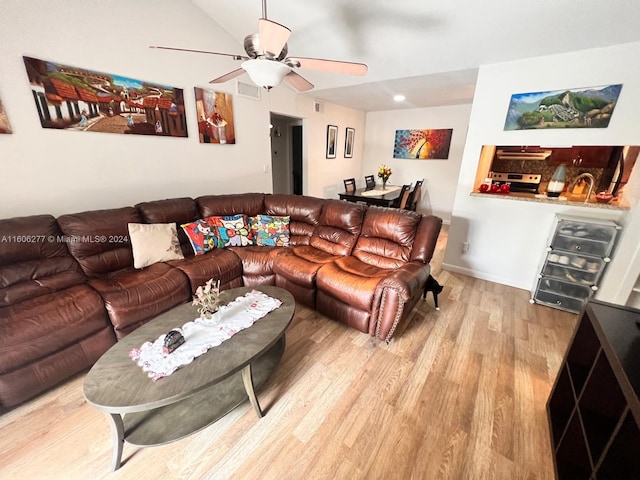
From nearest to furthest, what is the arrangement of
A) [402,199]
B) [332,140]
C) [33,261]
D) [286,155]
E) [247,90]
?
[33,261]
[247,90]
[402,199]
[332,140]
[286,155]

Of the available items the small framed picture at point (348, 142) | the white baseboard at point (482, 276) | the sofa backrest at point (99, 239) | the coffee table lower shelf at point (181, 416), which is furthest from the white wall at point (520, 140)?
the sofa backrest at point (99, 239)

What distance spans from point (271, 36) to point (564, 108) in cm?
269

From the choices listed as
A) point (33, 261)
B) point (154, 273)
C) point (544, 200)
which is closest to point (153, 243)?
point (154, 273)

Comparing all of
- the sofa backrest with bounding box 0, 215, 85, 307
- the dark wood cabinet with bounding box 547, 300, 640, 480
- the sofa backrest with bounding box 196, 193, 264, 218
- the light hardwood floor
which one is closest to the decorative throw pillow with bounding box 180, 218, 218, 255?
the sofa backrest with bounding box 196, 193, 264, 218

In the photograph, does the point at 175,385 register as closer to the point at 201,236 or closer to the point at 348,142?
the point at 201,236

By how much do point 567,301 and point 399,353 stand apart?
6.24 feet

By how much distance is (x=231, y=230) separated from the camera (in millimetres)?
2773

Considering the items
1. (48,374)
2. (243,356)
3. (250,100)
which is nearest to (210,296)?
(243,356)

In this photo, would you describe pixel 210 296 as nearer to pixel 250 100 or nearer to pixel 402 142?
pixel 250 100

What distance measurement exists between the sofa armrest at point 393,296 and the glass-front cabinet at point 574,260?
1502 mm

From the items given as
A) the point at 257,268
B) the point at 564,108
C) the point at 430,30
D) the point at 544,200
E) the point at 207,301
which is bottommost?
the point at 257,268

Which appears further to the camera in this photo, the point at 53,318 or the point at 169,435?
the point at 53,318

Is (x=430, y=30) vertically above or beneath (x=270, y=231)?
above

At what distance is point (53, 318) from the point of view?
152cm
